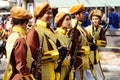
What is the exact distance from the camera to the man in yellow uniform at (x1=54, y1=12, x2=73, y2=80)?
616 cm

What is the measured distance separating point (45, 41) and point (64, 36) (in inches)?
36.6

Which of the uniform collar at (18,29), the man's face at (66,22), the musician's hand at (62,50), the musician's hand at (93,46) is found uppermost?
the uniform collar at (18,29)

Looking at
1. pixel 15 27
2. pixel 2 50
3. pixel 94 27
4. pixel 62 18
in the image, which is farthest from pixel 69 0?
pixel 15 27

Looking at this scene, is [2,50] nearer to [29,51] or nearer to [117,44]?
[117,44]

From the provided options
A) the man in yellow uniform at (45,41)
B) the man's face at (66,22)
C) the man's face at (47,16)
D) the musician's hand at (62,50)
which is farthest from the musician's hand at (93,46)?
the man's face at (47,16)

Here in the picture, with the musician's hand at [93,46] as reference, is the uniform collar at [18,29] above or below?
above

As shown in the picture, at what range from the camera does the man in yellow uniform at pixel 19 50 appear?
474 cm

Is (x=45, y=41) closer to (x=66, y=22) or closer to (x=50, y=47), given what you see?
(x=50, y=47)

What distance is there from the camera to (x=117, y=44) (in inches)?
508

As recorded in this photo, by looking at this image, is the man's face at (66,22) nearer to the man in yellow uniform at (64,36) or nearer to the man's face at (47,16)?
the man in yellow uniform at (64,36)

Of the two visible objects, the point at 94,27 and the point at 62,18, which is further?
the point at 94,27

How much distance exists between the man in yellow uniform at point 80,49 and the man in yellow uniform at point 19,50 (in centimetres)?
168

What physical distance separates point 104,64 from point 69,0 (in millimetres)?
2090

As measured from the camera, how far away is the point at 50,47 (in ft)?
18.1
